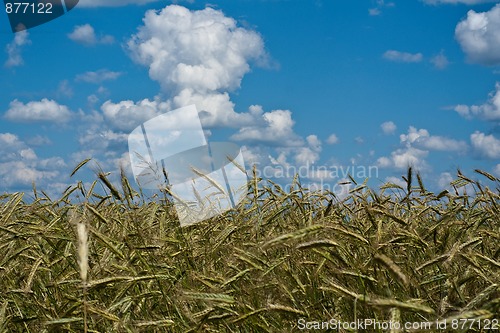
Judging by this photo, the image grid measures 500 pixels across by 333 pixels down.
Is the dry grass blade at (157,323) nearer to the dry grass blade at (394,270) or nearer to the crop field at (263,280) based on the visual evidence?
the crop field at (263,280)

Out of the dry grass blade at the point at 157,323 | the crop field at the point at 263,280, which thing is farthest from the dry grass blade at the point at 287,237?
the dry grass blade at the point at 157,323

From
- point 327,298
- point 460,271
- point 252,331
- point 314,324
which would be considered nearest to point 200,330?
point 252,331

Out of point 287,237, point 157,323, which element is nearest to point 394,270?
point 287,237

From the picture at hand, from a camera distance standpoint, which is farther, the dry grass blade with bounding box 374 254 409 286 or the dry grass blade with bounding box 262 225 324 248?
the dry grass blade with bounding box 262 225 324 248

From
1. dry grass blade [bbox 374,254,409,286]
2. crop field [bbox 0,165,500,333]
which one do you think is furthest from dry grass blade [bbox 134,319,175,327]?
dry grass blade [bbox 374,254,409,286]

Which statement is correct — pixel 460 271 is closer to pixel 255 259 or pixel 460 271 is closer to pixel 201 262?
pixel 255 259

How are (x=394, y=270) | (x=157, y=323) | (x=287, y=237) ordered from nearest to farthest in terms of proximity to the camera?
(x=394, y=270) < (x=287, y=237) < (x=157, y=323)

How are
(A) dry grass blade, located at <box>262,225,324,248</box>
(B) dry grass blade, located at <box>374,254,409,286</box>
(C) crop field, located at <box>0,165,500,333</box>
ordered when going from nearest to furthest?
(B) dry grass blade, located at <box>374,254,409,286</box> < (A) dry grass blade, located at <box>262,225,324,248</box> < (C) crop field, located at <box>0,165,500,333</box>

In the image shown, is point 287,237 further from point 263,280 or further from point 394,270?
point 263,280

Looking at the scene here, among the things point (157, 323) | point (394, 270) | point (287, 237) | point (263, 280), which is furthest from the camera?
point (263, 280)

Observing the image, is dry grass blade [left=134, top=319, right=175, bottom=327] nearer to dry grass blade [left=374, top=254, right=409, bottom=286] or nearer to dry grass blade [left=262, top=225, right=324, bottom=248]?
dry grass blade [left=262, top=225, right=324, bottom=248]

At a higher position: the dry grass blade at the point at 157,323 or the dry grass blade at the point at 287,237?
the dry grass blade at the point at 287,237

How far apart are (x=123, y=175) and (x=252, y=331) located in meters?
1.38

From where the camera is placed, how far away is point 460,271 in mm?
3045
